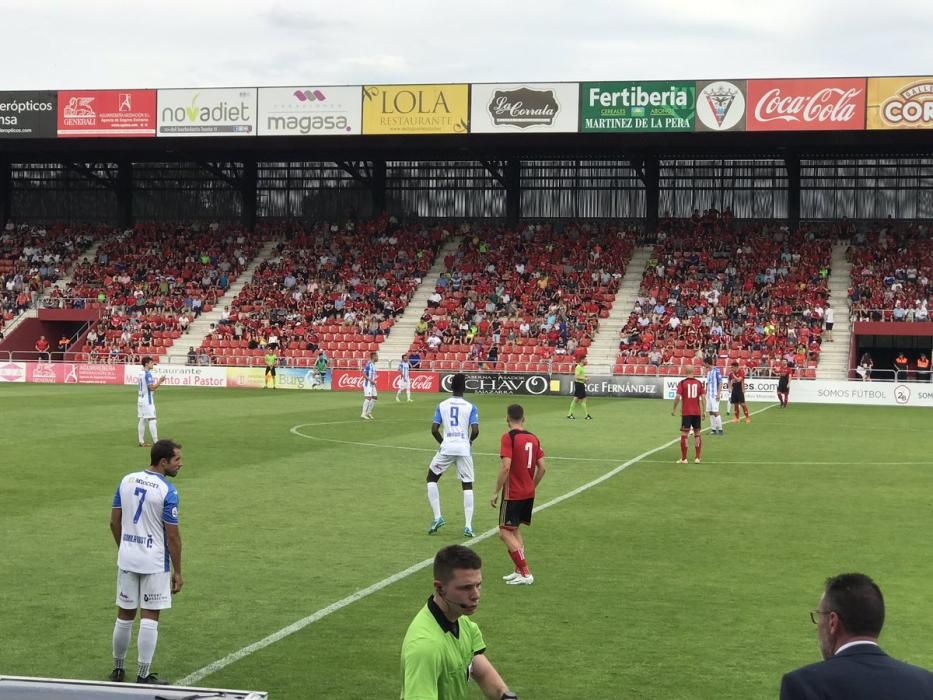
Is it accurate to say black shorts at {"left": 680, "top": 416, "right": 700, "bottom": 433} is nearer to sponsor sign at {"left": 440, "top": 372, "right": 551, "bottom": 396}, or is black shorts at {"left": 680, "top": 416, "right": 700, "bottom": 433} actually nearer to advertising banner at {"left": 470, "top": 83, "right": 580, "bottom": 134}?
sponsor sign at {"left": 440, "top": 372, "right": 551, "bottom": 396}

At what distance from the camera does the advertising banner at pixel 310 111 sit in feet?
184

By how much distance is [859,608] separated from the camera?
15.4ft

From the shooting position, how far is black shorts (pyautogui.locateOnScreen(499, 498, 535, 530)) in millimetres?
13242

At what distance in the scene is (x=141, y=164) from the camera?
70.9 meters

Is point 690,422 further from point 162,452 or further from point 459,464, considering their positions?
point 162,452

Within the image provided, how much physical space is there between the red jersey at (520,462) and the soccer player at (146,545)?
15.2 feet

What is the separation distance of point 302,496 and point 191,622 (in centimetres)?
814

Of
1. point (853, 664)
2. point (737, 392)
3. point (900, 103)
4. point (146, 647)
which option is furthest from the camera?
point (900, 103)

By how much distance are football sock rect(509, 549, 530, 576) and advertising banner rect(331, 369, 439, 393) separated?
131 ft

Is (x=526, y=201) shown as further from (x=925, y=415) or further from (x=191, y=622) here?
(x=191, y=622)

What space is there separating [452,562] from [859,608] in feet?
5.72

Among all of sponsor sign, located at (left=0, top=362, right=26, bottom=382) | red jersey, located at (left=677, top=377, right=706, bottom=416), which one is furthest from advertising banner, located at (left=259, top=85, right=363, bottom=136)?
red jersey, located at (left=677, top=377, right=706, bottom=416)

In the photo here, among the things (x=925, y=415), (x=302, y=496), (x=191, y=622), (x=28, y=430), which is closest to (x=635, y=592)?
(x=191, y=622)

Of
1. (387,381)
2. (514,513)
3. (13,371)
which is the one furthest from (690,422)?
(13,371)
